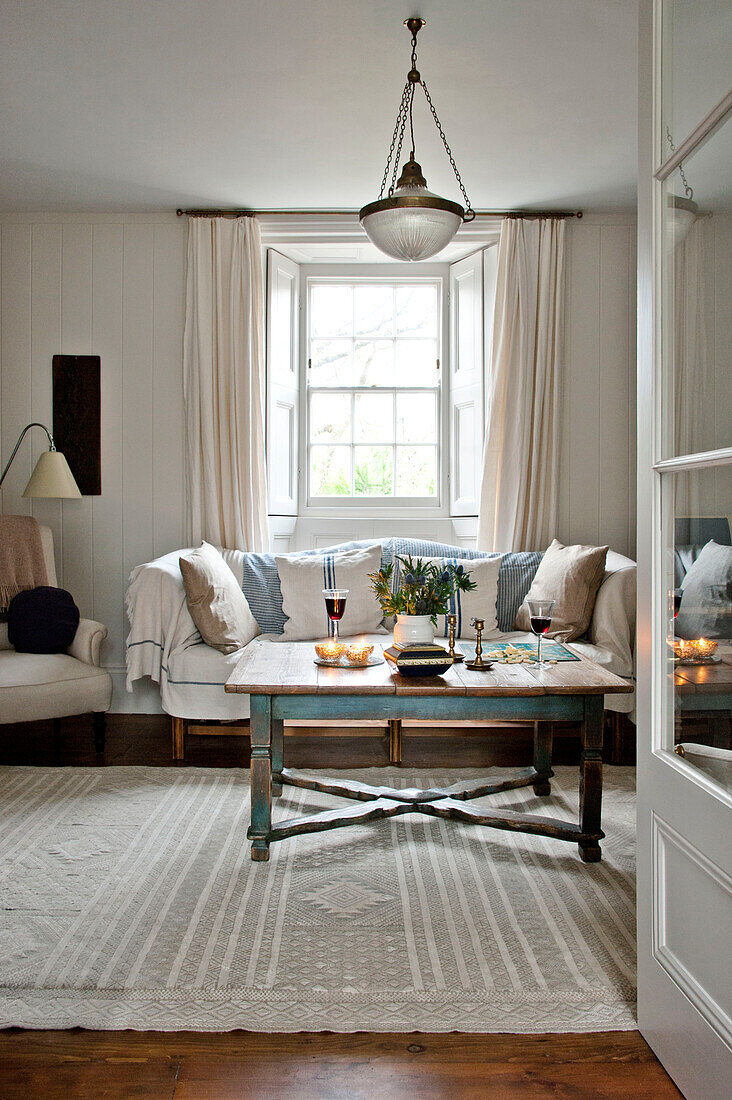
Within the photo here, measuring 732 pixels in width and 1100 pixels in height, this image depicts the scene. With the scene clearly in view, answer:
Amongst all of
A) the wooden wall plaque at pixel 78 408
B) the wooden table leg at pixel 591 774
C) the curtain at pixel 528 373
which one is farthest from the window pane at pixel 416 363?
the wooden table leg at pixel 591 774

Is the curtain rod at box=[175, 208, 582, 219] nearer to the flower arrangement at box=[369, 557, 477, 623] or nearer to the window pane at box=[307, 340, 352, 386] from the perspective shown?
the window pane at box=[307, 340, 352, 386]

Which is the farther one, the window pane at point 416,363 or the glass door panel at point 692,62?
the window pane at point 416,363

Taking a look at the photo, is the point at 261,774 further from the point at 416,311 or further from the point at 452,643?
the point at 416,311

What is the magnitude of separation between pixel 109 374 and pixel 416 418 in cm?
177

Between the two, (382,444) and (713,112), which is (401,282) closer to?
(382,444)

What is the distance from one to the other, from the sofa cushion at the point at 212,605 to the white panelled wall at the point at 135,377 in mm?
933

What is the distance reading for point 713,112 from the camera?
1.36 m

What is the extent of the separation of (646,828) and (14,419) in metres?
4.05

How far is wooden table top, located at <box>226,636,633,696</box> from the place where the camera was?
2.33 meters

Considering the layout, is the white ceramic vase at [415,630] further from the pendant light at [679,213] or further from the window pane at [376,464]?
the window pane at [376,464]

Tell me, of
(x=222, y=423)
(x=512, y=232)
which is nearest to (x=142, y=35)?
Result: (x=222, y=423)

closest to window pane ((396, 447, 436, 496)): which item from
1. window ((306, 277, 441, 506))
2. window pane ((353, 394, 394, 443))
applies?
window ((306, 277, 441, 506))

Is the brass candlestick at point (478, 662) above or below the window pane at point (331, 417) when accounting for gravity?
below

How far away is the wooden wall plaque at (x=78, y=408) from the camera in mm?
4543
